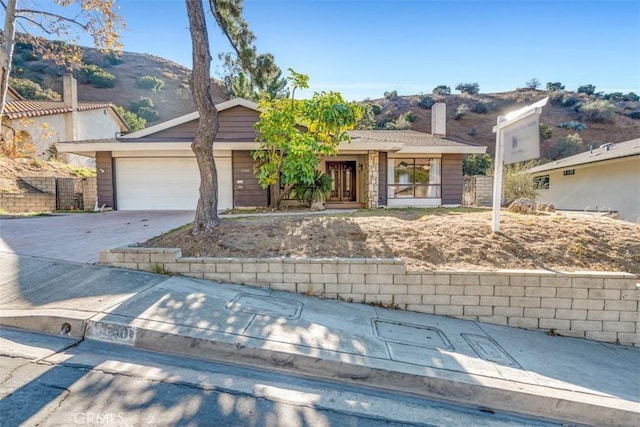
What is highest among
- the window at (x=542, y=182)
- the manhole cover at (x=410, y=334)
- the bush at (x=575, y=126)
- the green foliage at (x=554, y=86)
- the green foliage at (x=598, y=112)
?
the green foliage at (x=554, y=86)

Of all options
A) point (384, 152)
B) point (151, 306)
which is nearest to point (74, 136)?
point (384, 152)

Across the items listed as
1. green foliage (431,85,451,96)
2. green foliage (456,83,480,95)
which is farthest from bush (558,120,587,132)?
green foliage (431,85,451,96)

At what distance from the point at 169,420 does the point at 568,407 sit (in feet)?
10.7

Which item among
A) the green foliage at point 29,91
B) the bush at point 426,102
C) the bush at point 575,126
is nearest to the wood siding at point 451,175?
the bush at point 426,102

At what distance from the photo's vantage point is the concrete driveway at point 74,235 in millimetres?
5611

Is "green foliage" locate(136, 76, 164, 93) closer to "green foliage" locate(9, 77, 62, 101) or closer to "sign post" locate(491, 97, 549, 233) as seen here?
"green foliage" locate(9, 77, 62, 101)

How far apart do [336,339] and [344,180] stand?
38.8 ft

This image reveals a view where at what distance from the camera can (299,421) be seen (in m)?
2.28

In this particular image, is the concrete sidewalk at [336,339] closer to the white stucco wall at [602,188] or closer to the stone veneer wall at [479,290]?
the stone veneer wall at [479,290]

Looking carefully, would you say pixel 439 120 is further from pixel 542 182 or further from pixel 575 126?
pixel 575 126

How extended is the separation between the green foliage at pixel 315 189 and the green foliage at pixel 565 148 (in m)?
31.7

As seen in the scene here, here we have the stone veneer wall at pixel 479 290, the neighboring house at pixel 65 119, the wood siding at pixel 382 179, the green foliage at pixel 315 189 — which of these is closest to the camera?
the stone veneer wall at pixel 479 290

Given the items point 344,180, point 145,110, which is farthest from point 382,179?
point 145,110

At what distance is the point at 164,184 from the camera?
13.0m
